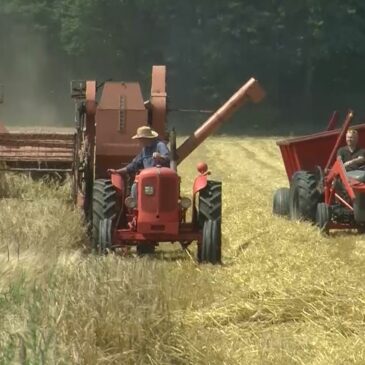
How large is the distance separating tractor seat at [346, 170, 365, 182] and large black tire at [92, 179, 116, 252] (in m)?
3.03

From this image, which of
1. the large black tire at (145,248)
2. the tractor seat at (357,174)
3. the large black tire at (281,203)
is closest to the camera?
the large black tire at (145,248)

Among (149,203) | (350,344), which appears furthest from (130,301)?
(149,203)

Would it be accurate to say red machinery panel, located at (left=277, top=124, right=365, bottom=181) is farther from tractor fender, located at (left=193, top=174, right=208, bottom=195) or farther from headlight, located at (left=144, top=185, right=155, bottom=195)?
headlight, located at (left=144, top=185, right=155, bottom=195)

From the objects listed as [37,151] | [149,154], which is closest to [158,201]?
[149,154]

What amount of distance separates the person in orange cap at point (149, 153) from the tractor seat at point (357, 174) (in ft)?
8.39

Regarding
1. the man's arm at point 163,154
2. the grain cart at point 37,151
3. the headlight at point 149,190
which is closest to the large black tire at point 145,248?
the headlight at point 149,190

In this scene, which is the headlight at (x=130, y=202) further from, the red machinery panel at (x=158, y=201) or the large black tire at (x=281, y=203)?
the large black tire at (x=281, y=203)

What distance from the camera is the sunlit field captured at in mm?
5305

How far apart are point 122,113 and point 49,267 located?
414 cm

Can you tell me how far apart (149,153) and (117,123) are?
1182mm

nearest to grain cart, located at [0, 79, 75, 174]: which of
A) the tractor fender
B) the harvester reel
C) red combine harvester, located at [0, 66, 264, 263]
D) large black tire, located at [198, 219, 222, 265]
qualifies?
red combine harvester, located at [0, 66, 264, 263]

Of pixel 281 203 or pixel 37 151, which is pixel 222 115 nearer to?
pixel 281 203

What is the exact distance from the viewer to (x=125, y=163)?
11195mm

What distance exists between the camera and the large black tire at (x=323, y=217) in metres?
11.6
